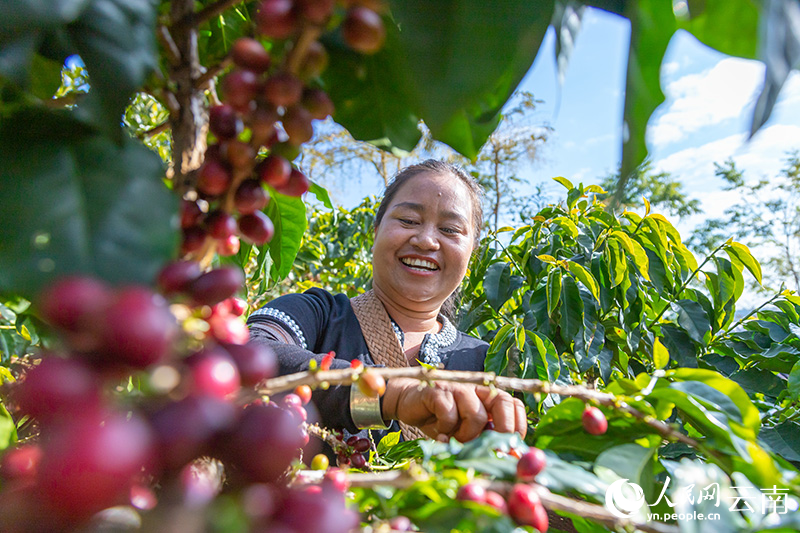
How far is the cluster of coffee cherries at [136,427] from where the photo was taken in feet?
0.57

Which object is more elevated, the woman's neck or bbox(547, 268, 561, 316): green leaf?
bbox(547, 268, 561, 316): green leaf

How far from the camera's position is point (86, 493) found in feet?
0.56

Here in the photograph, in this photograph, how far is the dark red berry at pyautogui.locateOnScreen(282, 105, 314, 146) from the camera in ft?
0.86

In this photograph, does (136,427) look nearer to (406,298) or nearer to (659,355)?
(659,355)

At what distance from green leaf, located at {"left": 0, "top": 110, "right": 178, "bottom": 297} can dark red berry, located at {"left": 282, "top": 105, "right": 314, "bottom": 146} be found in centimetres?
7

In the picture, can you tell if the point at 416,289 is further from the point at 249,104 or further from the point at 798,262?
the point at 798,262

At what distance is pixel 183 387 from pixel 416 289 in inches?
57.8

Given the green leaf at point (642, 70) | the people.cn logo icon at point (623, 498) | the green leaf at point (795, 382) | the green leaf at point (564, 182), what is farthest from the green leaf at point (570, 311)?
the green leaf at point (642, 70)

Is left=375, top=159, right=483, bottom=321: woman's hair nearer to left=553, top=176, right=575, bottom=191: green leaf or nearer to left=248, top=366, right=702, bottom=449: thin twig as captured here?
left=553, top=176, right=575, bottom=191: green leaf

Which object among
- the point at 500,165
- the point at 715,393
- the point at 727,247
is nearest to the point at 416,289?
A: the point at 727,247

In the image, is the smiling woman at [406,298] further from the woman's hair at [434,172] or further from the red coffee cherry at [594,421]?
the red coffee cherry at [594,421]

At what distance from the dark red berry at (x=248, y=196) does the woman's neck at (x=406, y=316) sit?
146 centimetres

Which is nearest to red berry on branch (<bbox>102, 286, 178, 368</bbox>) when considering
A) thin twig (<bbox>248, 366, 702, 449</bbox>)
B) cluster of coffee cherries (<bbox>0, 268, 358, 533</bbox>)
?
cluster of coffee cherries (<bbox>0, 268, 358, 533</bbox>)

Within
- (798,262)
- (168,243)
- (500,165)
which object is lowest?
(798,262)
